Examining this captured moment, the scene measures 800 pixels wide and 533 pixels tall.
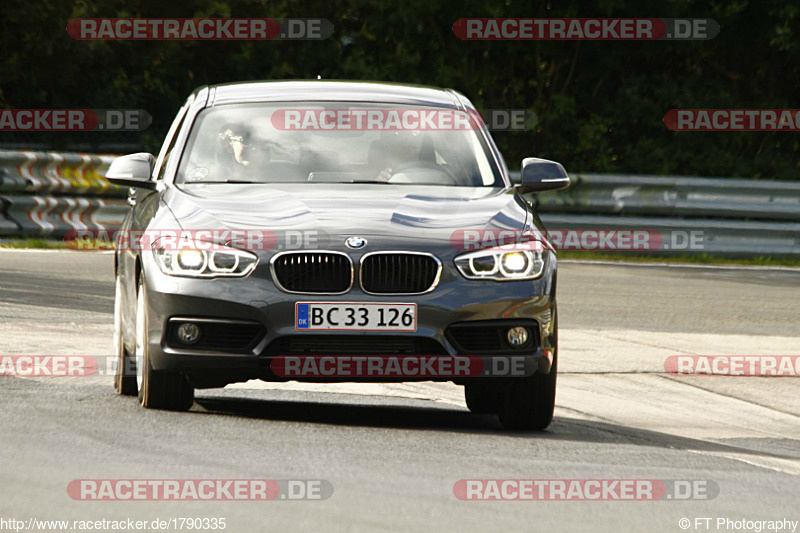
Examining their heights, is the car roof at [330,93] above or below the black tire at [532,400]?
above

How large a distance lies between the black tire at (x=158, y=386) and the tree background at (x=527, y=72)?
608 inches

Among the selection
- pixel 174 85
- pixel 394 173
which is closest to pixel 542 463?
pixel 394 173

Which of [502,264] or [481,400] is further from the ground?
[502,264]

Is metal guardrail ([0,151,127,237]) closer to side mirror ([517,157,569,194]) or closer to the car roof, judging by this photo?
the car roof

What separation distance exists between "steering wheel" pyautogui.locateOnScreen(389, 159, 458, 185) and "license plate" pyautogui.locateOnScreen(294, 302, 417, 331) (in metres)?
1.31

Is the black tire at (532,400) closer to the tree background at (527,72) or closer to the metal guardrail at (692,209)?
the metal guardrail at (692,209)

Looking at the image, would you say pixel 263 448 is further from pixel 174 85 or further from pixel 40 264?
pixel 174 85

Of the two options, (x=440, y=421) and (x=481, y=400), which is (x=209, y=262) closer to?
(x=440, y=421)

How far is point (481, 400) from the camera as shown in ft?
28.8

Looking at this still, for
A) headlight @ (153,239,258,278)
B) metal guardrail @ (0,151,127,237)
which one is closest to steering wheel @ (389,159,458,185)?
headlight @ (153,239,258,278)

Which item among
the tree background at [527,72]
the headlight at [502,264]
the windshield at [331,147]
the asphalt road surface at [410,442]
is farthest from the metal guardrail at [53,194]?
the headlight at [502,264]

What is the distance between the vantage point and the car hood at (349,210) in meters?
7.81

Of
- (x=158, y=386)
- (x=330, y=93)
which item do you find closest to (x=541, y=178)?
(x=330, y=93)

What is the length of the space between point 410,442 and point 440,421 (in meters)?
1.05
